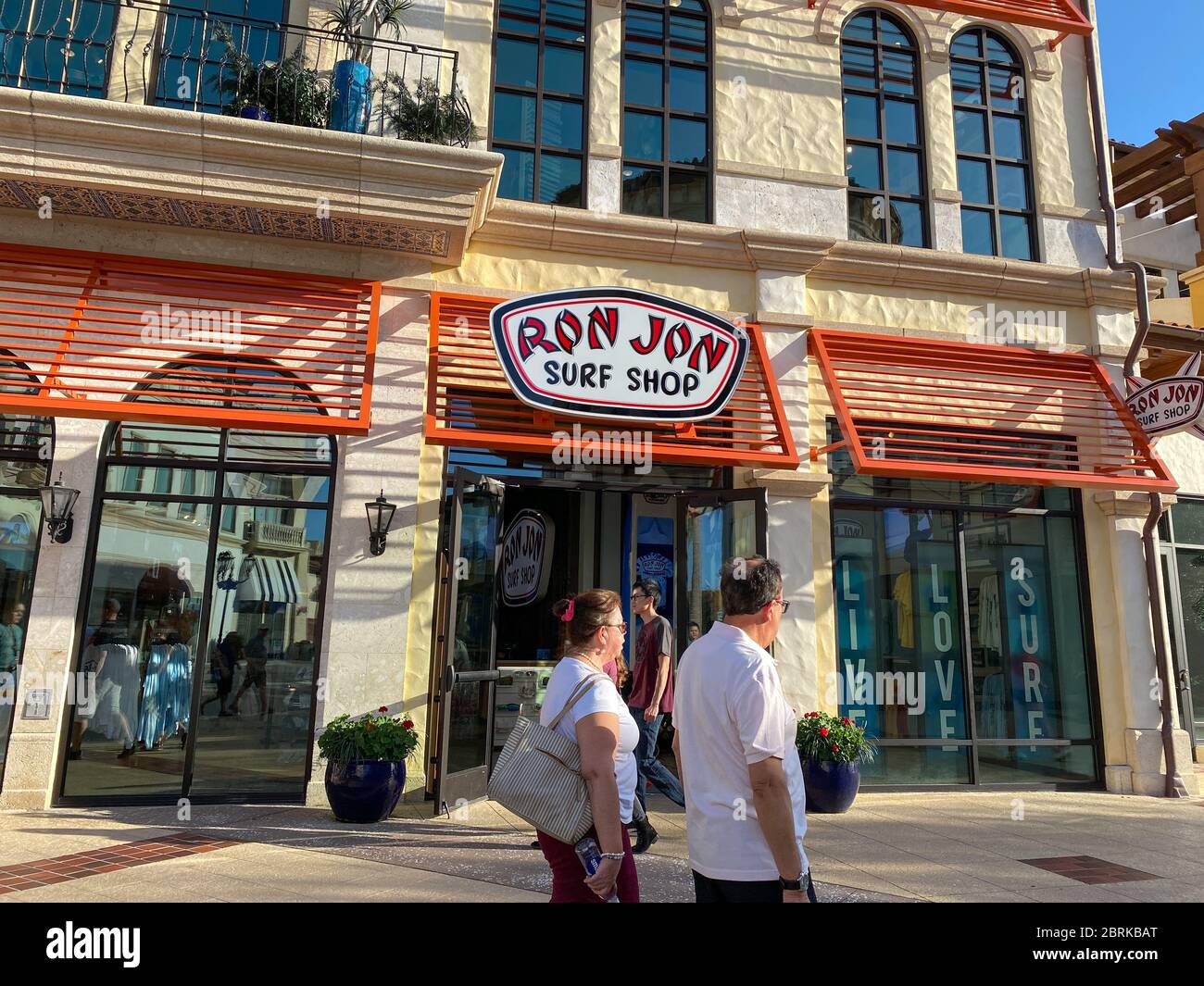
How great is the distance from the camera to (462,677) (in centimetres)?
733

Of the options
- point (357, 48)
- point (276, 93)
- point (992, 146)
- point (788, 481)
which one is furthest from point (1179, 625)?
point (276, 93)

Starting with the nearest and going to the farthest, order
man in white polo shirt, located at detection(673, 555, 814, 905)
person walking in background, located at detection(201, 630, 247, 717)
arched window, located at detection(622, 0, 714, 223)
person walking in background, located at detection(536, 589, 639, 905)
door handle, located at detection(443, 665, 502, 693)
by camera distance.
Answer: man in white polo shirt, located at detection(673, 555, 814, 905), person walking in background, located at detection(536, 589, 639, 905), door handle, located at detection(443, 665, 502, 693), person walking in background, located at detection(201, 630, 247, 717), arched window, located at detection(622, 0, 714, 223)

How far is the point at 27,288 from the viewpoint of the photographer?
7.34 m

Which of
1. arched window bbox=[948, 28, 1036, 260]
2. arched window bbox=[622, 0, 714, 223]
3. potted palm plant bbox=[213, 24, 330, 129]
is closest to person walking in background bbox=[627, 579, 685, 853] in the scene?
arched window bbox=[622, 0, 714, 223]

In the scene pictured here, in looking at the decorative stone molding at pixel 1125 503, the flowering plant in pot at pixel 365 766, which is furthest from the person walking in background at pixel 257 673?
→ the decorative stone molding at pixel 1125 503

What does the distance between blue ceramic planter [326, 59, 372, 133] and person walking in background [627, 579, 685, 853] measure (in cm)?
501

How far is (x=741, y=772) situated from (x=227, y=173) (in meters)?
6.85

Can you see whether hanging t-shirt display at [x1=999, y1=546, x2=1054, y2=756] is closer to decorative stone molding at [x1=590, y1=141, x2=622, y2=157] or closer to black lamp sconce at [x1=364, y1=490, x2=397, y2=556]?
decorative stone molding at [x1=590, y1=141, x2=622, y2=157]

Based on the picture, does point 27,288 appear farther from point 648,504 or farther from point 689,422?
point 648,504

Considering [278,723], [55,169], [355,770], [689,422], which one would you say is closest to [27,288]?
[55,169]

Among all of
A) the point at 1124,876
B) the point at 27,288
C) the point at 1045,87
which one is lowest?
the point at 1124,876

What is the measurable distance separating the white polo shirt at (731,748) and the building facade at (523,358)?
14.7ft

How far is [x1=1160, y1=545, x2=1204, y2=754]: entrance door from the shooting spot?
10742mm

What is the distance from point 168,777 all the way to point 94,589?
5.73 feet
